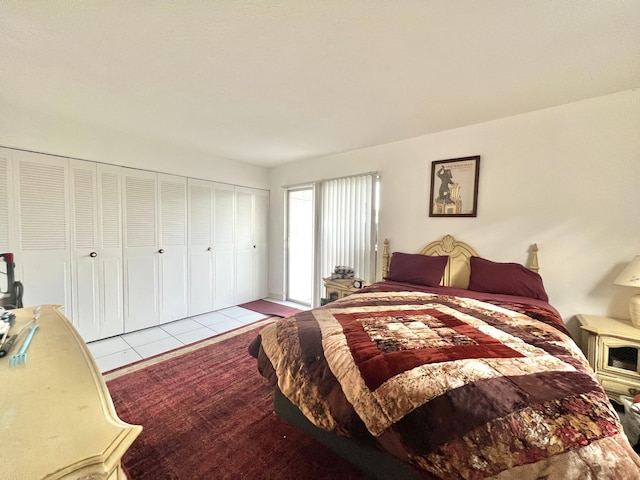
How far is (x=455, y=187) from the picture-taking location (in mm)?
2783

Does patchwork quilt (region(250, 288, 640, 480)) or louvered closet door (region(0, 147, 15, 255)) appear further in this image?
louvered closet door (region(0, 147, 15, 255))

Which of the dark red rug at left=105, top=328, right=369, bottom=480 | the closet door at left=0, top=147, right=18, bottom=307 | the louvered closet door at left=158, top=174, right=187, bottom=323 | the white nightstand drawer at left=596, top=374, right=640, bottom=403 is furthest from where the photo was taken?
the louvered closet door at left=158, top=174, right=187, bottom=323

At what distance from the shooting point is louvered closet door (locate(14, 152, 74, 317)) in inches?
95.3

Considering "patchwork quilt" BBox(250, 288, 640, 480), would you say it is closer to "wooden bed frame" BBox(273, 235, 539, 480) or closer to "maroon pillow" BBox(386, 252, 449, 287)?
"wooden bed frame" BBox(273, 235, 539, 480)

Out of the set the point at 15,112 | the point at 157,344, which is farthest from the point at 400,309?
the point at 15,112

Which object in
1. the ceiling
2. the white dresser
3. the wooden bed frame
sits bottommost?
the wooden bed frame

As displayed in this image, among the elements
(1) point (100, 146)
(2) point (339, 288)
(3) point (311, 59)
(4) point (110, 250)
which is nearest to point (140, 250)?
(4) point (110, 250)

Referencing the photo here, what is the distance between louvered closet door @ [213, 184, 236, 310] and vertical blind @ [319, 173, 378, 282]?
1.47m

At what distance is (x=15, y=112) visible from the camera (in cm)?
235

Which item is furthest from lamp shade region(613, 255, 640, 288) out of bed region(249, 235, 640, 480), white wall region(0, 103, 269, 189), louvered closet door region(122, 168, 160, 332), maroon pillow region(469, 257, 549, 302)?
louvered closet door region(122, 168, 160, 332)

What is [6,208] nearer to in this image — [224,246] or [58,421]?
[224,246]

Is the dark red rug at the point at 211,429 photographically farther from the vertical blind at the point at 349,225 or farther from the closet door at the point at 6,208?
the vertical blind at the point at 349,225

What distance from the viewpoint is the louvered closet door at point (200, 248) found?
11.9ft

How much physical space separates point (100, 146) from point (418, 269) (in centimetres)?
373
